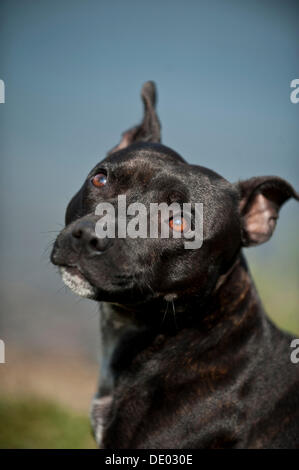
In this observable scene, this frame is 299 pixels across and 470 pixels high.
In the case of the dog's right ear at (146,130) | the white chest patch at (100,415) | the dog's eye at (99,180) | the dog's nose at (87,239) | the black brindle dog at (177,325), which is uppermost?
the dog's right ear at (146,130)

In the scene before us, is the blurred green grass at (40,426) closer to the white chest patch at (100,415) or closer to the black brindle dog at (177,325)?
the white chest patch at (100,415)

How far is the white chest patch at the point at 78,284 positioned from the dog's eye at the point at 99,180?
897 millimetres

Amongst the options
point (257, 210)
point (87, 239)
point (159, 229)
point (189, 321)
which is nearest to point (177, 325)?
point (189, 321)

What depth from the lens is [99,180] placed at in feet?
15.7

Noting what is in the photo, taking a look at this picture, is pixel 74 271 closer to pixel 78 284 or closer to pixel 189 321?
pixel 78 284

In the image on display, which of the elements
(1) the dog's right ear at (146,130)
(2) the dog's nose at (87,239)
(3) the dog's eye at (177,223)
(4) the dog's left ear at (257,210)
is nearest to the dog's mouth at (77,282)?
(2) the dog's nose at (87,239)

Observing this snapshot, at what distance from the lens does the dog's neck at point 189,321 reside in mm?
4629

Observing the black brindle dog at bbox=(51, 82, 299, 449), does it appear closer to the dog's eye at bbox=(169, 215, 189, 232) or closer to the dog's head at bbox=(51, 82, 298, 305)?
the dog's head at bbox=(51, 82, 298, 305)

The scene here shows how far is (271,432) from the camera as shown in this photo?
4.36 metres

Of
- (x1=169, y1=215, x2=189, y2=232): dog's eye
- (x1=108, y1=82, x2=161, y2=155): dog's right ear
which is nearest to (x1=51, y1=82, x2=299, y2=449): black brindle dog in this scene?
(x1=169, y1=215, x2=189, y2=232): dog's eye

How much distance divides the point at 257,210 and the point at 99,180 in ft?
5.30
